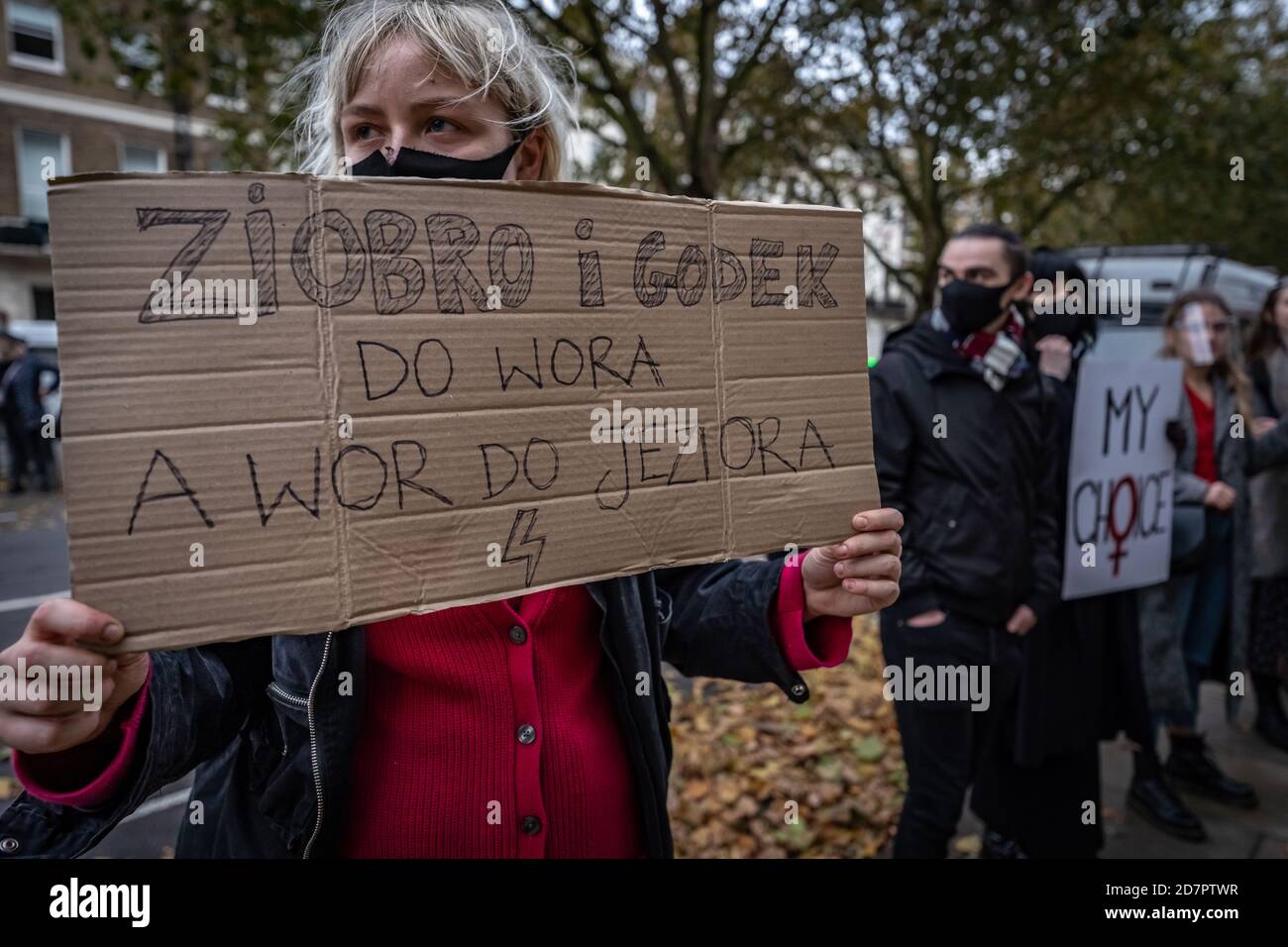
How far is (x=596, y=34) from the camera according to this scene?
4.82 m

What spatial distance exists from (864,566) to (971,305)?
5.02ft

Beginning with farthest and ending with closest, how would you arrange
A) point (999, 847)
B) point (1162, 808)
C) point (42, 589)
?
point (42, 589)
point (1162, 808)
point (999, 847)

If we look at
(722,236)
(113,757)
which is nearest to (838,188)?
(722,236)

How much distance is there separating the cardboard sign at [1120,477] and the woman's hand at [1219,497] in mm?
336

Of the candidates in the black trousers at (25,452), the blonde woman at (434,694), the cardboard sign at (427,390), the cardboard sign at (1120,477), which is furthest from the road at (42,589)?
the cardboard sign at (1120,477)

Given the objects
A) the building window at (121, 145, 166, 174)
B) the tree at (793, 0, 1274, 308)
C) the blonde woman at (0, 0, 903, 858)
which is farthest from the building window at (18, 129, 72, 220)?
the blonde woman at (0, 0, 903, 858)

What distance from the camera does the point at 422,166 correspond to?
1.31 m

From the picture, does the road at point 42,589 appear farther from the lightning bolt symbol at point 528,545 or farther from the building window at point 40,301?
the building window at point 40,301

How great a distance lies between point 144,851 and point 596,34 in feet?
14.7

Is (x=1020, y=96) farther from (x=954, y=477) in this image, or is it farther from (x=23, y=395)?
(x=23, y=395)

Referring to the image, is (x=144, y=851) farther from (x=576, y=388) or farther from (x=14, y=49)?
(x=14, y=49)

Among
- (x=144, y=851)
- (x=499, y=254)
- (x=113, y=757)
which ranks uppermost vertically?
(x=499, y=254)

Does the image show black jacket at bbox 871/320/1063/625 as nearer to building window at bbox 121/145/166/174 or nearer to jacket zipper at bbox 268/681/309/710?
jacket zipper at bbox 268/681/309/710

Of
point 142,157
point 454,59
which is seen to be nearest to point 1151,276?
point 454,59
